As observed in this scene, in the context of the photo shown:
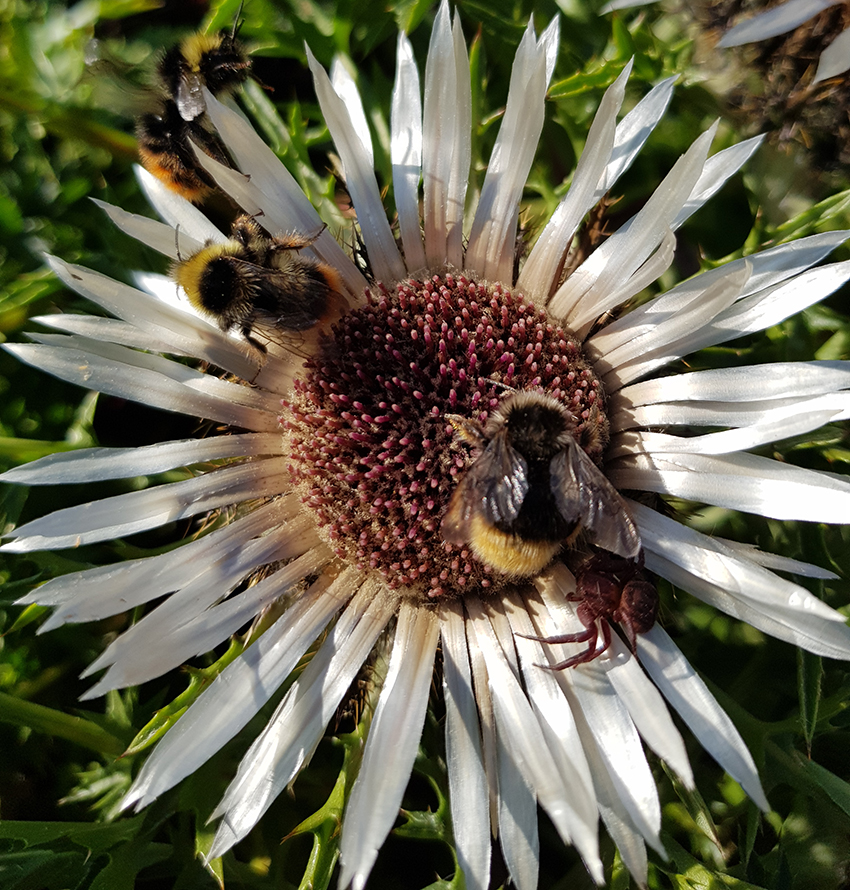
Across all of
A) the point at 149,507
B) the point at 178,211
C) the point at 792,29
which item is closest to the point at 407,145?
the point at 178,211

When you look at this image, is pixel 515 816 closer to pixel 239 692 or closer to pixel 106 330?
pixel 239 692

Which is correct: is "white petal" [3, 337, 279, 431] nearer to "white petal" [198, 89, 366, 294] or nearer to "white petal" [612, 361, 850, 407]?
"white petal" [198, 89, 366, 294]

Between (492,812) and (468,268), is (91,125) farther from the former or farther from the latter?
(492,812)

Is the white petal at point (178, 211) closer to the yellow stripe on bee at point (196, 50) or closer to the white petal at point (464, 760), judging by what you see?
the yellow stripe on bee at point (196, 50)

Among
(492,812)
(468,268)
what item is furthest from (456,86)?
(492,812)

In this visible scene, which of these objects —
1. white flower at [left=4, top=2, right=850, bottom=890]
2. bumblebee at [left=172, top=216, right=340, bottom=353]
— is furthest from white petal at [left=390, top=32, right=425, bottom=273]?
bumblebee at [left=172, top=216, right=340, bottom=353]

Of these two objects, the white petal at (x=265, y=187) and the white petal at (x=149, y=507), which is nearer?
the white petal at (x=149, y=507)

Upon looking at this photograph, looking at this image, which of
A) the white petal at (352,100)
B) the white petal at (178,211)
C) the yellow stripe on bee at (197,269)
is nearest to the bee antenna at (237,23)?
the white petal at (352,100)
